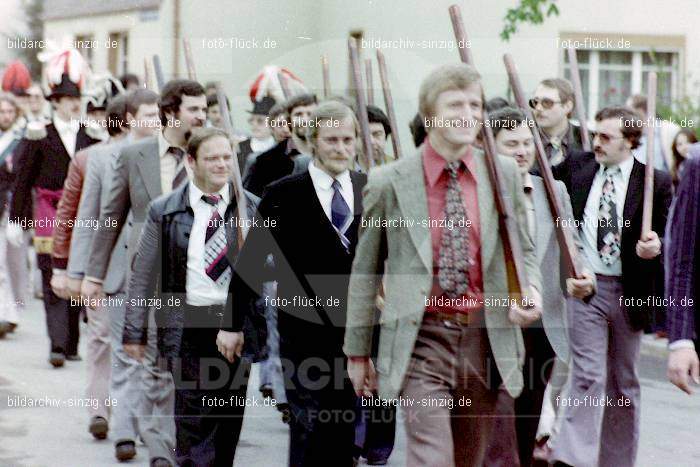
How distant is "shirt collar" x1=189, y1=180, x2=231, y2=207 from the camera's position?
7316mm

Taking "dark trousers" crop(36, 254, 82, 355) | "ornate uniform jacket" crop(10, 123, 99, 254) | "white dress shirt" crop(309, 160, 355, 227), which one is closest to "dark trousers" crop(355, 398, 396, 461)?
"white dress shirt" crop(309, 160, 355, 227)

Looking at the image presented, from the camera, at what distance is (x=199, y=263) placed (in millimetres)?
7227

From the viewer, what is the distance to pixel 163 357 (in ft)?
24.8

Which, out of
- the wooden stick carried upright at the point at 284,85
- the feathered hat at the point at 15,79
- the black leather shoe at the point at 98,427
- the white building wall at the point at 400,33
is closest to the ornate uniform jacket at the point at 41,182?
the wooden stick carried upright at the point at 284,85

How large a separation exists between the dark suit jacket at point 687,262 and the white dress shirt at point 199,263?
2.64 m

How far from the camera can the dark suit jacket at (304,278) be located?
21.9 ft

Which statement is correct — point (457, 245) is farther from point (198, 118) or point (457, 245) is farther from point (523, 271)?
point (198, 118)

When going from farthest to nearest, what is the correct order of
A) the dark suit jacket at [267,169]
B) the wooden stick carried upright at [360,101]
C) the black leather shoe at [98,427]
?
the dark suit jacket at [267,169], the black leather shoe at [98,427], the wooden stick carried upright at [360,101]

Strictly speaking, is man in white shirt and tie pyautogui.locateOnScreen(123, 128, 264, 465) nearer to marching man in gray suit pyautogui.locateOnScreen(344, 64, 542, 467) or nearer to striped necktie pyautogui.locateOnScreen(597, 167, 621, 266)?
marching man in gray suit pyautogui.locateOnScreen(344, 64, 542, 467)

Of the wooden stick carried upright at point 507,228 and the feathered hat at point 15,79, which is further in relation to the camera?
the feathered hat at point 15,79

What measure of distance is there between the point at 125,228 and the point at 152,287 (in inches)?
52.5

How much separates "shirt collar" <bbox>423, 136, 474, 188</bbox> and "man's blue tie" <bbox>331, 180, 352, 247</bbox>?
3.53 feet

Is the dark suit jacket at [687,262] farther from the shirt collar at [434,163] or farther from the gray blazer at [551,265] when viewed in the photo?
the gray blazer at [551,265]

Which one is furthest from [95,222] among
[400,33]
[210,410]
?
[400,33]
